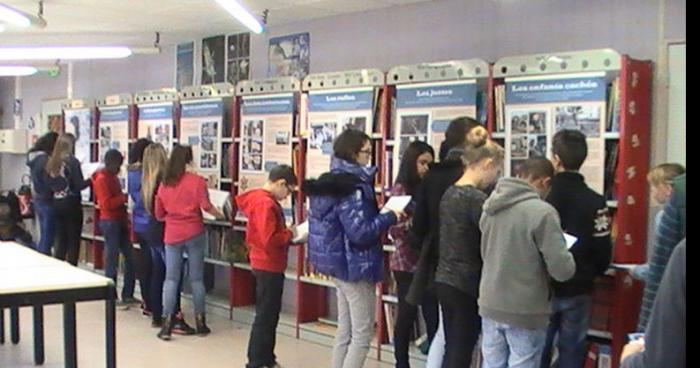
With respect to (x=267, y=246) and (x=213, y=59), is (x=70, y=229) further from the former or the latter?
(x=267, y=246)

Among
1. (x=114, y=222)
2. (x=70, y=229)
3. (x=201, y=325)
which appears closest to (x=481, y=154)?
(x=201, y=325)

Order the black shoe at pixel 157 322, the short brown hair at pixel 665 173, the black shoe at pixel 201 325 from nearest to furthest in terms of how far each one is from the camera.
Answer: the short brown hair at pixel 665 173 < the black shoe at pixel 201 325 < the black shoe at pixel 157 322

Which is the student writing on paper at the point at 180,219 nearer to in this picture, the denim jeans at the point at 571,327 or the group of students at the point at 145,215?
the group of students at the point at 145,215

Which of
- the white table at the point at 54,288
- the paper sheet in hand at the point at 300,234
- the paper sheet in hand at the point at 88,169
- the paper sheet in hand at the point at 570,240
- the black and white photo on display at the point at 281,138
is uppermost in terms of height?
the black and white photo on display at the point at 281,138

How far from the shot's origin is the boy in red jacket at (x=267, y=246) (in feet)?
17.5

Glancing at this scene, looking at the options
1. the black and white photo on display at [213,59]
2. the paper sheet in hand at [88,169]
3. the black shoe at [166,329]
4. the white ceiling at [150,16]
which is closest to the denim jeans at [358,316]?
the black shoe at [166,329]

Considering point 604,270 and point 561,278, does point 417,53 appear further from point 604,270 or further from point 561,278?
point 561,278

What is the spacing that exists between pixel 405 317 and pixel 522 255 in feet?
4.41

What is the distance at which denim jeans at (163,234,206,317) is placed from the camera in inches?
258

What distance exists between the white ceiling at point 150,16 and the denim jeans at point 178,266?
195 centimetres

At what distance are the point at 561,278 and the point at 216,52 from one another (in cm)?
534

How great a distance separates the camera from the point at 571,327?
4.48 metres

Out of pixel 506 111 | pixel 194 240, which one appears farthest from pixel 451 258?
pixel 194 240

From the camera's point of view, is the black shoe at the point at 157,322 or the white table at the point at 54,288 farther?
the black shoe at the point at 157,322
